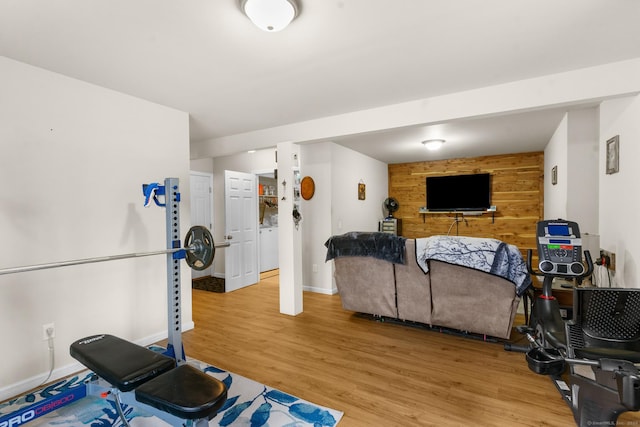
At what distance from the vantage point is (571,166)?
A: 358 cm

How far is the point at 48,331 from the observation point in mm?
2449

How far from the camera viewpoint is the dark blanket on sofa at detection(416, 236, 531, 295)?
279cm

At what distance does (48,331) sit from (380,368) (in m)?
2.61

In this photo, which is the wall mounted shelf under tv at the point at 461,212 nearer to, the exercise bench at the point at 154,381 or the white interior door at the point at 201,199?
the white interior door at the point at 201,199

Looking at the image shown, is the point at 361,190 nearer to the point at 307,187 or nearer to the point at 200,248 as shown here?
the point at 307,187

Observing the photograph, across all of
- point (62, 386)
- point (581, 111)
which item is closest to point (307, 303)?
point (62, 386)

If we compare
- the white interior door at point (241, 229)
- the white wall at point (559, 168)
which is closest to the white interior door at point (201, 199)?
the white interior door at point (241, 229)

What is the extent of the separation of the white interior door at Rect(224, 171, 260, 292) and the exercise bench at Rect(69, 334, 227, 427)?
3.22m

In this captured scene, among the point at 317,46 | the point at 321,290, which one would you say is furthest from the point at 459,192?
the point at 317,46

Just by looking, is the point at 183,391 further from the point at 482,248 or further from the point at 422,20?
the point at 482,248

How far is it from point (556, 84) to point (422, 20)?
1480 mm

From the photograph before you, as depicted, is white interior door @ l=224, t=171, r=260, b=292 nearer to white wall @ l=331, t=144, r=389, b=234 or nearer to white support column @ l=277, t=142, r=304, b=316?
white support column @ l=277, t=142, r=304, b=316

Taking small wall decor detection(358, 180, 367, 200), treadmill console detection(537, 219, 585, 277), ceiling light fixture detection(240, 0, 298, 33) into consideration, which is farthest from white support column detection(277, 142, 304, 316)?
treadmill console detection(537, 219, 585, 277)

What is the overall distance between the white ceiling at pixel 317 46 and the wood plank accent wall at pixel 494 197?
417 cm
